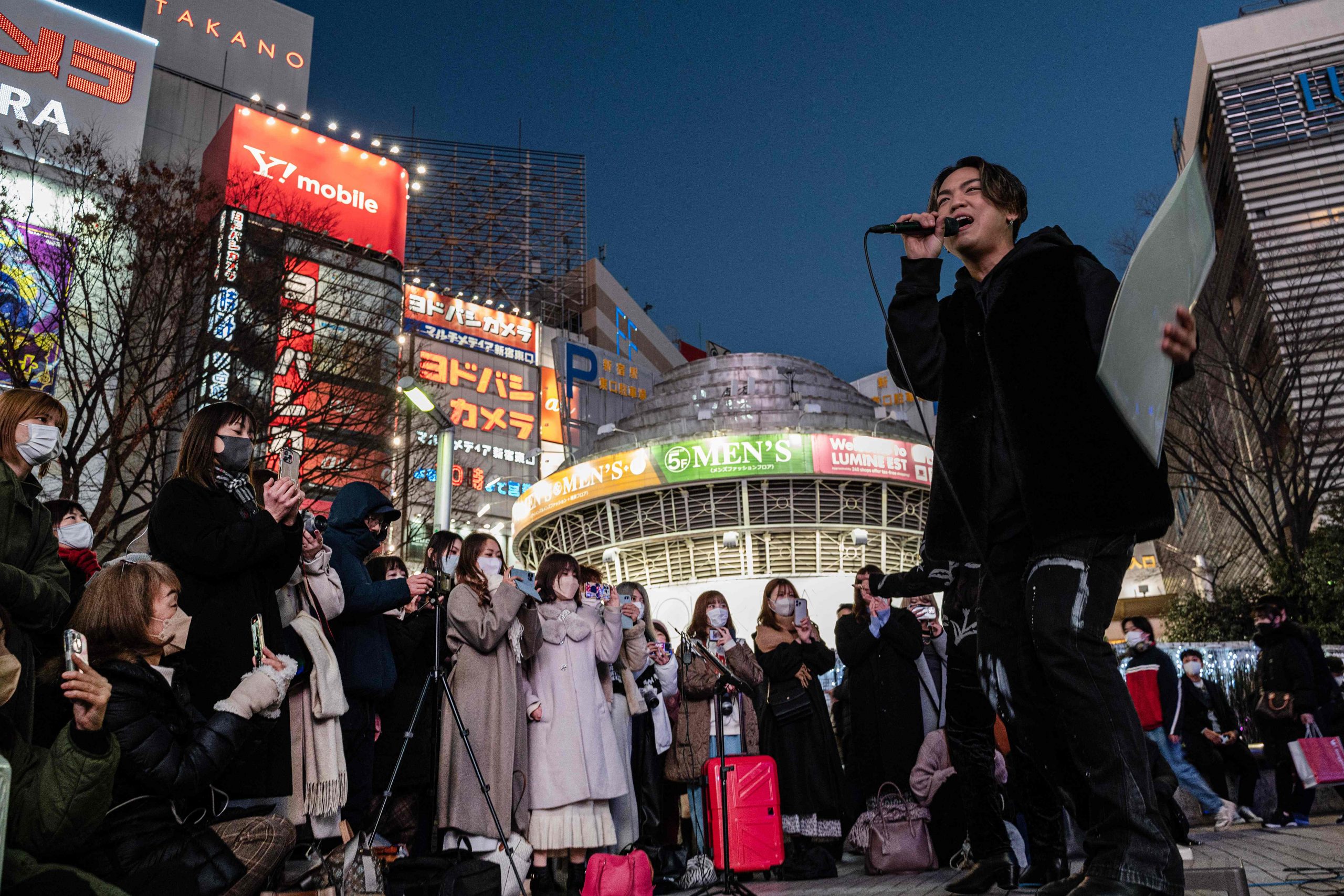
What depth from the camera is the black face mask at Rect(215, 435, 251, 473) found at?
391 cm

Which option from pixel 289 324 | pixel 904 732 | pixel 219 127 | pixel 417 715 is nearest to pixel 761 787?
pixel 904 732

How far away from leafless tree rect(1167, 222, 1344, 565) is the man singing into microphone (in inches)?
505

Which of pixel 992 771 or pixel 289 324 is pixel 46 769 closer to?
pixel 992 771

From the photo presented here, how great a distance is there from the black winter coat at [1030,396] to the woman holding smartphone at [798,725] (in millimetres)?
3915

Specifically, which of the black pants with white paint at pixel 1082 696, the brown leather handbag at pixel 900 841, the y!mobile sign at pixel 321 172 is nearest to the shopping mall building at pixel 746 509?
the y!mobile sign at pixel 321 172

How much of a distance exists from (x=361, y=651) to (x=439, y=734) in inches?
26.5

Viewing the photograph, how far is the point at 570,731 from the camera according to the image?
555cm

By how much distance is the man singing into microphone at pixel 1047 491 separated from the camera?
215cm

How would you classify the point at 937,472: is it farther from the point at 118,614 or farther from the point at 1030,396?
the point at 118,614

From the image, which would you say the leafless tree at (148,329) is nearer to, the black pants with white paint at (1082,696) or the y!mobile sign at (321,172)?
the black pants with white paint at (1082,696)

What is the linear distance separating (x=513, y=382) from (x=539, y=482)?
32.7 feet

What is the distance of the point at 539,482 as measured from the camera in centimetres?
3941

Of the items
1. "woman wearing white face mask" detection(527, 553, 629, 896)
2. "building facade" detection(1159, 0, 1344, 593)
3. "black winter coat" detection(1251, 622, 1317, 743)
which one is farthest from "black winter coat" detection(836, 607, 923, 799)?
"building facade" detection(1159, 0, 1344, 593)

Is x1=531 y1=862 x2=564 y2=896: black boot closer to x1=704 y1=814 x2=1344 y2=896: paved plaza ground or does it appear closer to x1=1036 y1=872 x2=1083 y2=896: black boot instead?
x1=704 y1=814 x2=1344 y2=896: paved plaza ground
